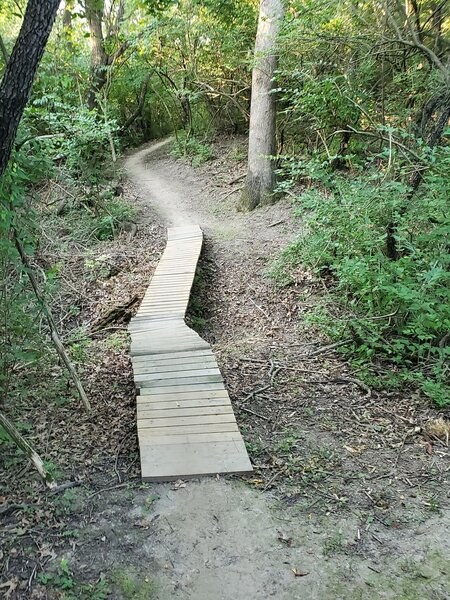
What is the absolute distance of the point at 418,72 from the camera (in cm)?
738

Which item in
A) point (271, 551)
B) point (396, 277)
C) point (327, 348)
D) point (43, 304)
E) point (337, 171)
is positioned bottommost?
point (327, 348)

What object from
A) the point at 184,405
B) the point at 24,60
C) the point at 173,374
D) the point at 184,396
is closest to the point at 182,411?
the point at 184,405

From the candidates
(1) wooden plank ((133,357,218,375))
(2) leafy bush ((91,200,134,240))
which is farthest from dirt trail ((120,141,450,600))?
(2) leafy bush ((91,200,134,240))

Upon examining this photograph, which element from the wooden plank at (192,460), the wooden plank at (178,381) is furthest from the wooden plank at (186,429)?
the wooden plank at (178,381)

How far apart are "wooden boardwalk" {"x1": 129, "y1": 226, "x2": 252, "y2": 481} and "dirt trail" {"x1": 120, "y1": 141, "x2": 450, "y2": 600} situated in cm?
16

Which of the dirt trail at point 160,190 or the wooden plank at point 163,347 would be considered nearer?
the wooden plank at point 163,347

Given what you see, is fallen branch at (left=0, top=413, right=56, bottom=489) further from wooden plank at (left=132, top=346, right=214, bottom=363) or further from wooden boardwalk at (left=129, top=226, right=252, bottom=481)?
wooden plank at (left=132, top=346, right=214, bottom=363)

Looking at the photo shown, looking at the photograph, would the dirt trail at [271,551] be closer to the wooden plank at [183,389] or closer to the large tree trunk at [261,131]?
the wooden plank at [183,389]

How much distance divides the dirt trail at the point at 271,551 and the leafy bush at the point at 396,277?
2.10 m

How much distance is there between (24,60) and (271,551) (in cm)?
325

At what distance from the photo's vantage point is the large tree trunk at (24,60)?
2461mm

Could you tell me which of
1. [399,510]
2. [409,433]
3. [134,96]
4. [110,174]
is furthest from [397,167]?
[134,96]

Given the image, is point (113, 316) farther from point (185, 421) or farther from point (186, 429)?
point (186, 429)

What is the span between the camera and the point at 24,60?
247cm
